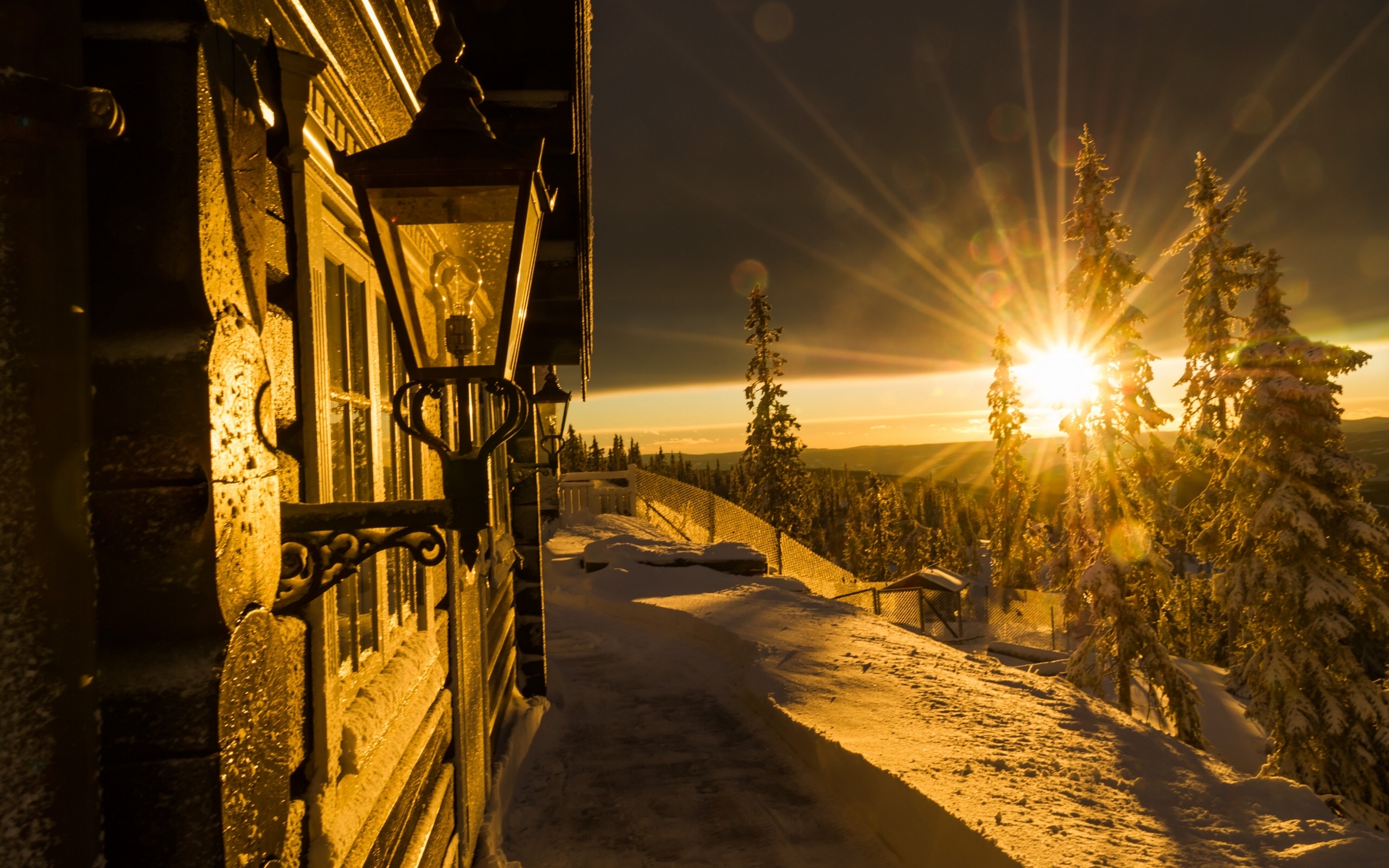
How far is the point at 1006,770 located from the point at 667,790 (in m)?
2.54

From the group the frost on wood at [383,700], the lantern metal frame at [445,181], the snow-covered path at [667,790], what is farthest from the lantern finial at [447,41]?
the snow-covered path at [667,790]

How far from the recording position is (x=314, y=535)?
5.08 ft

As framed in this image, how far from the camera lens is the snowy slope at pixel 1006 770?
13.0 ft

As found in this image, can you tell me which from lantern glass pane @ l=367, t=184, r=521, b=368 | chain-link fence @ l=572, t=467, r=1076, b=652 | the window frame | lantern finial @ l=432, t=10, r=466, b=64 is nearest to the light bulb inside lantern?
lantern glass pane @ l=367, t=184, r=521, b=368

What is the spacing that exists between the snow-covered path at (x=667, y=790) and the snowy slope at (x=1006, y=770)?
293 mm

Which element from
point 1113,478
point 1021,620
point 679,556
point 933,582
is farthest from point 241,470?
point 1021,620

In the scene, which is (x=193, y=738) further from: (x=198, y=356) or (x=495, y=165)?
(x=495, y=165)

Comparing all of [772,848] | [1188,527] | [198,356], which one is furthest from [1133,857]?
[1188,527]

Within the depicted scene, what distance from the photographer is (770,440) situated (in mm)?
34781

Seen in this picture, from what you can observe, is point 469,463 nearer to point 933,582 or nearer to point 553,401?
point 553,401

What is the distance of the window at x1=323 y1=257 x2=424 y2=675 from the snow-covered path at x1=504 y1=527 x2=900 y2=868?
2.86 m

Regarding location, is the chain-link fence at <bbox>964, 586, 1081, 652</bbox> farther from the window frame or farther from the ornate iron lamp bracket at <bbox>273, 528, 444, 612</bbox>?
the ornate iron lamp bracket at <bbox>273, 528, 444, 612</bbox>

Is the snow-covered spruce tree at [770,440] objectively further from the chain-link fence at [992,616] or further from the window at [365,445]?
the window at [365,445]

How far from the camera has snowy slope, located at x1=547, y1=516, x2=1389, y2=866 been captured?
13.0 feet
